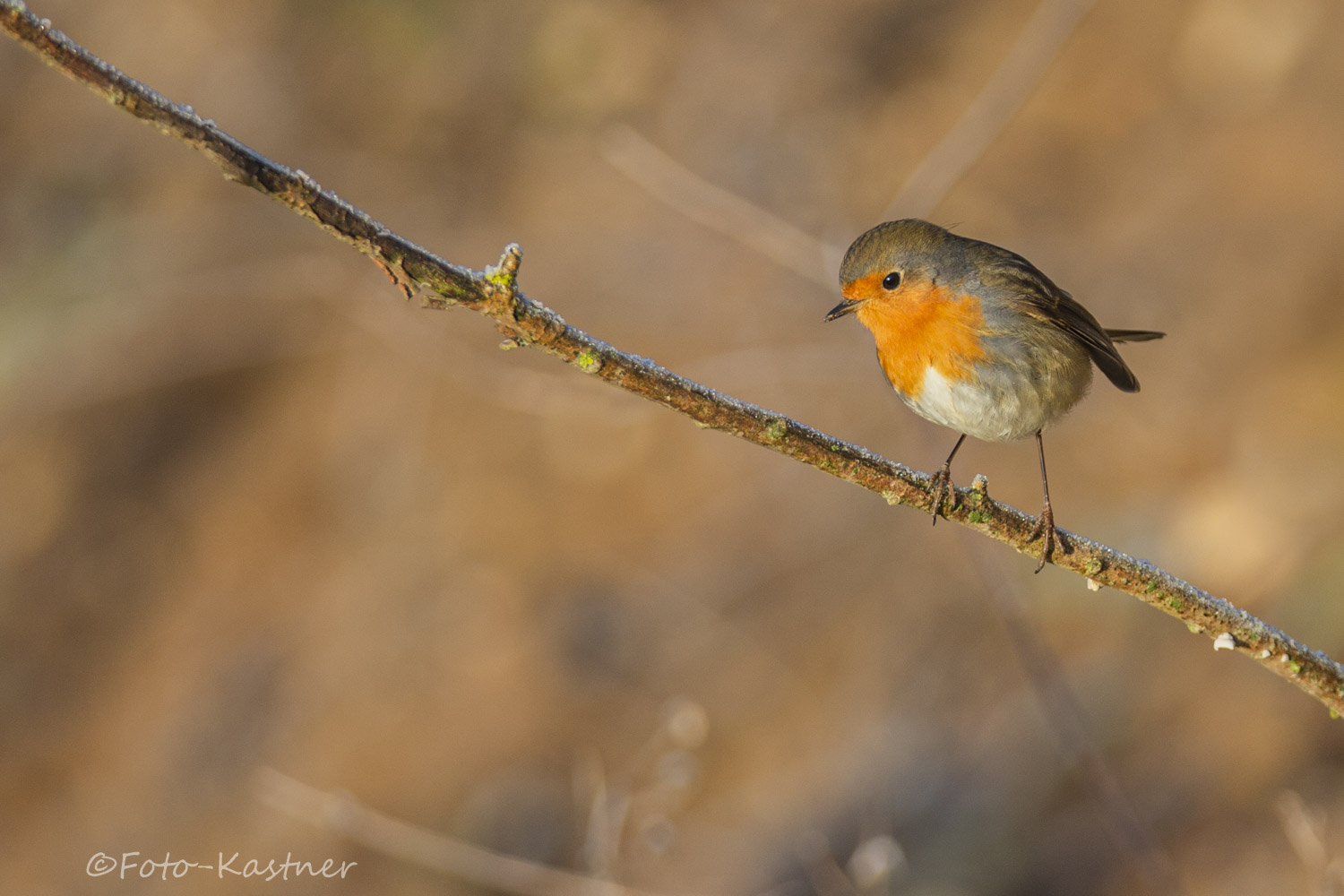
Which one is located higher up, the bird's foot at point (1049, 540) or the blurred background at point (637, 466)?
the blurred background at point (637, 466)

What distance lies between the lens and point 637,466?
7270mm

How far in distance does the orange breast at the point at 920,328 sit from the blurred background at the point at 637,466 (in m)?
1.15

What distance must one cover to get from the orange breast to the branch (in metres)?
0.78

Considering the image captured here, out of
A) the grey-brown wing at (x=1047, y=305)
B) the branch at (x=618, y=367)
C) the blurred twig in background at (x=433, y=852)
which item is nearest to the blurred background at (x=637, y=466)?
the blurred twig in background at (x=433, y=852)

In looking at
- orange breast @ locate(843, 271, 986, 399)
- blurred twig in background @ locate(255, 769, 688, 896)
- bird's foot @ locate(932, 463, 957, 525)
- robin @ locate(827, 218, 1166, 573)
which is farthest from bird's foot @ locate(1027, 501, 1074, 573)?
blurred twig in background @ locate(255, 769, 688, 896)

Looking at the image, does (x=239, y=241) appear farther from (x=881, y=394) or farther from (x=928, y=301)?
(x=928, y=301)

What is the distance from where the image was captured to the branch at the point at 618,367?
4.98ft

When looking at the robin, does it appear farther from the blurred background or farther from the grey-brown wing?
the blurred background

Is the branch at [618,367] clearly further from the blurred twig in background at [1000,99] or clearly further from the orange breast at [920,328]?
the blurred twig in background at [1000,99]

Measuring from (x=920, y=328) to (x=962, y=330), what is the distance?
134mm

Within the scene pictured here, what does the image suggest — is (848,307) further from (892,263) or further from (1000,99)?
(1000,99)

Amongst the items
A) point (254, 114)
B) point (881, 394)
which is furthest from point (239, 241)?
point (881, 394)

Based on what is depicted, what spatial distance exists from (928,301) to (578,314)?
4883mm

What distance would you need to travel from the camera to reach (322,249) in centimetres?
820
